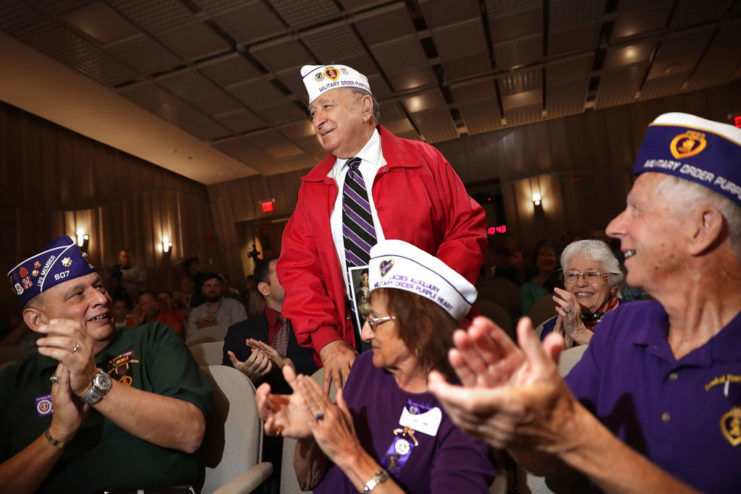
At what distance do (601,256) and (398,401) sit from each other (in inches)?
55.6


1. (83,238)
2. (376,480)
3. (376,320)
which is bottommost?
(376,480)

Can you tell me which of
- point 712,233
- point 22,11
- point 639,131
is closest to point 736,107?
point 639,131

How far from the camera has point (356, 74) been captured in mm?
2047

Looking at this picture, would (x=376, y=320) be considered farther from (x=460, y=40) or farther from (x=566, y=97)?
(x=566, y=97)

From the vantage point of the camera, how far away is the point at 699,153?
91 cm

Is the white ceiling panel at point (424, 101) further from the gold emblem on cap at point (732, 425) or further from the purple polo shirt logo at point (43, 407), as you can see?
the gold emblem on cap at point (732, 425)

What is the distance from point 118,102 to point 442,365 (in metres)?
7.20

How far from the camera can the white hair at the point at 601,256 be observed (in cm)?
224

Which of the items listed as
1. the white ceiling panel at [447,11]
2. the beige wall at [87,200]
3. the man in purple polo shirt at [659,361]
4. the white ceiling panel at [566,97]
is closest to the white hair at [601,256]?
the man in purple polo shirt at [659,361]

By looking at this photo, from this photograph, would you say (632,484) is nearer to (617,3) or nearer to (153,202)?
→ (617,3)

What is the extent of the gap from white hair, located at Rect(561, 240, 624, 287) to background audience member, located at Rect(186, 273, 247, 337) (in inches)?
153

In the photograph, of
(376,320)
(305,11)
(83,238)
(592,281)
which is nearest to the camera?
(376,320)

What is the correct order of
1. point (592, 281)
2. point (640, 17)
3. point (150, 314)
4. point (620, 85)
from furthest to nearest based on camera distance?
point (620, 85) < point (640, 17) < point (150, 314) < point (592, 281)

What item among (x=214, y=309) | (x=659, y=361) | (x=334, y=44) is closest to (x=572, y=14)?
(x=334, y=44)
